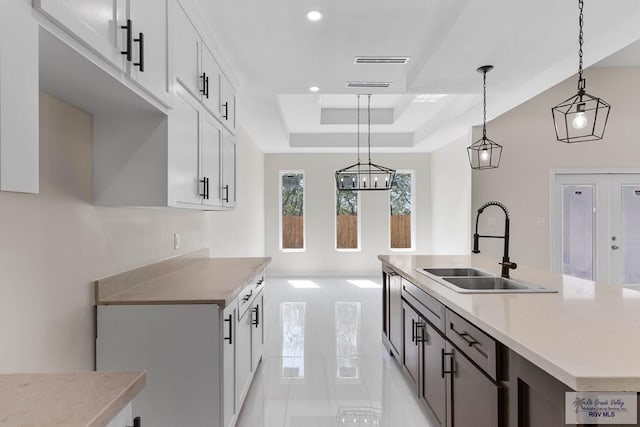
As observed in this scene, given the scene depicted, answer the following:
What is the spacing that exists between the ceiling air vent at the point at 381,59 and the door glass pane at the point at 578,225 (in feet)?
13.8

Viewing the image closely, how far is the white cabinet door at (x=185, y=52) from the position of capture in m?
1.98

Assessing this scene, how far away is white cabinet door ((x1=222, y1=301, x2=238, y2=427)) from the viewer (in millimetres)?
1967

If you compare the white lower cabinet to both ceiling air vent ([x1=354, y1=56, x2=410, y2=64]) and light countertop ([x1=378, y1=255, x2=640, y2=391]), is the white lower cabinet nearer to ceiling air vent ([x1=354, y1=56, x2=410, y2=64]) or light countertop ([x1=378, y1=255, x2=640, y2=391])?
light countertop ([x1=378, y1=255, x2=640, y2=391])

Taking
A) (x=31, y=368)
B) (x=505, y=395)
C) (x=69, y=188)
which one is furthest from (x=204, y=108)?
(x=505, y=395)

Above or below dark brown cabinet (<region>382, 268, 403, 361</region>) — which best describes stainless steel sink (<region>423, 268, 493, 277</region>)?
above

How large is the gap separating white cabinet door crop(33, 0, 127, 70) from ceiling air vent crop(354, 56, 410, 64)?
215 centimetres

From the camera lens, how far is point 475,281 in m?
2.71

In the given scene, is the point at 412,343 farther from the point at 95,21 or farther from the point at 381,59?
the point at 95,21

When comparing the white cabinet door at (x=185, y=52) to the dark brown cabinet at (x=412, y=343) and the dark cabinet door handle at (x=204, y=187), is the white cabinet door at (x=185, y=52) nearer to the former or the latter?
the dark cabinet door handle at (x=204, y=187)

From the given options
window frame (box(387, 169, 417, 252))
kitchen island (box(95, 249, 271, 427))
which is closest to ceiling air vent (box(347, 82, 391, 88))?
kitchen island (box(95, 249, 271, 427))

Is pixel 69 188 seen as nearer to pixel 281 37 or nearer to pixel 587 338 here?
pixel 281 37

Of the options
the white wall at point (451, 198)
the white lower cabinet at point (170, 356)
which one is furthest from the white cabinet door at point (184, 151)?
the white wall at point (451, 198)

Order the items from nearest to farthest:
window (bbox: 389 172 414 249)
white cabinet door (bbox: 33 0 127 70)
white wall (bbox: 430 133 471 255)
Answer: white cabinet door (bbox: 33 0 127 70) → white wall (bbox: 430 133 471 255) → window (bbox: 389 172 414 249)

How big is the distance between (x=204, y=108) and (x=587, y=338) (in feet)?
7.61
